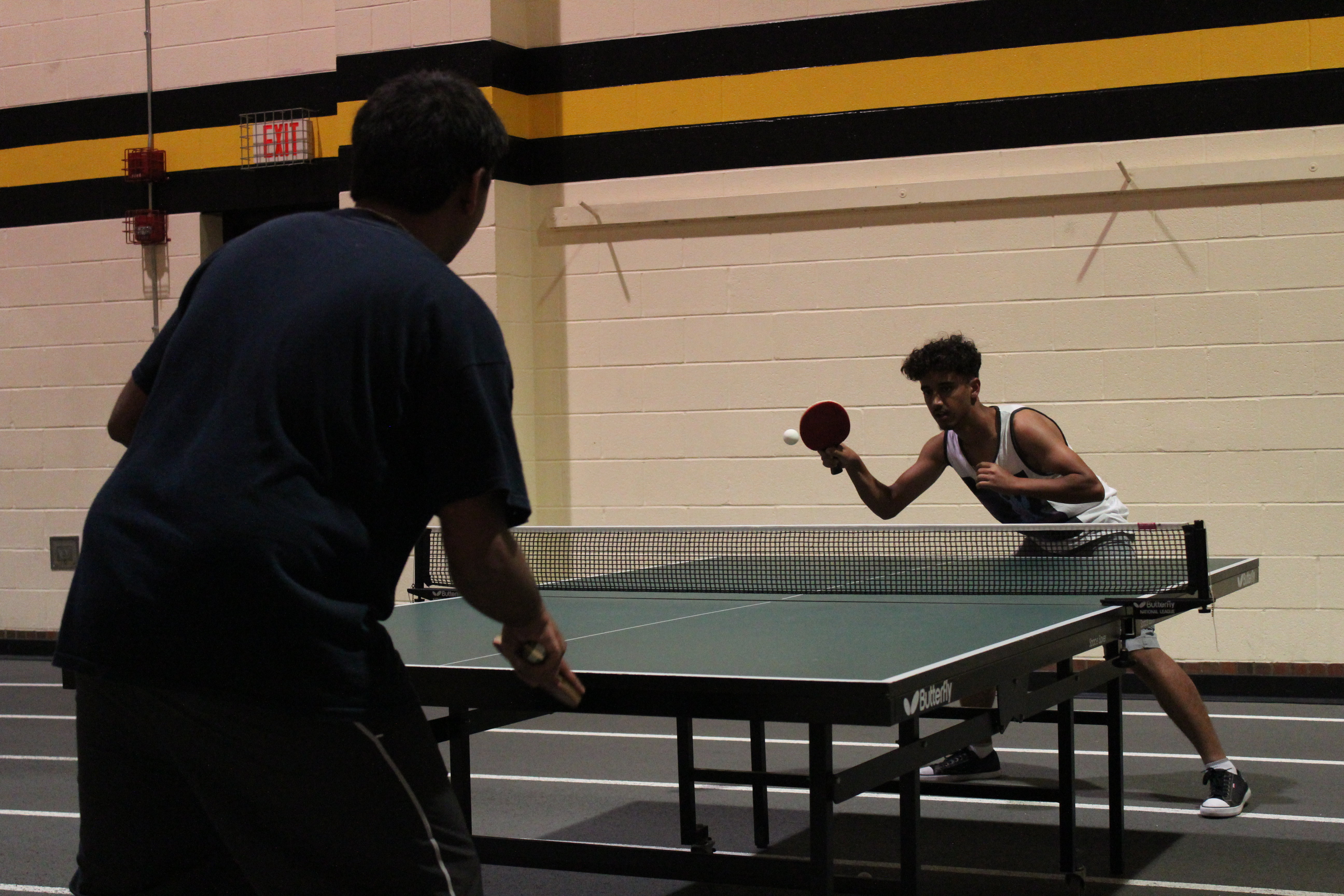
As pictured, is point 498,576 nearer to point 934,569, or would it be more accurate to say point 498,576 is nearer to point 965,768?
point 934,569

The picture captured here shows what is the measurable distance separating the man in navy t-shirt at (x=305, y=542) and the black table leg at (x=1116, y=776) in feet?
8.25

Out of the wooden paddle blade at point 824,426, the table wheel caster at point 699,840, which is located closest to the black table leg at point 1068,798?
the table wheel caster at point 699,840

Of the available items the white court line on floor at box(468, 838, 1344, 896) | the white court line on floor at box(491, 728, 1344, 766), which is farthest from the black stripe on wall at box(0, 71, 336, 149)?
the white court line on floor at box(468, 838, 1344, 896)

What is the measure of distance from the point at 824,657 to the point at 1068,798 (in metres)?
1.42

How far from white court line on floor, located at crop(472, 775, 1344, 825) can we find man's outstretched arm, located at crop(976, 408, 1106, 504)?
864 millimetres

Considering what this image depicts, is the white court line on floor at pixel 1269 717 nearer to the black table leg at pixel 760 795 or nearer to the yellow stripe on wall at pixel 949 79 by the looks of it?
the black table leg at pixel 760 795

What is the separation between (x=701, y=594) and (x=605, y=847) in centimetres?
110

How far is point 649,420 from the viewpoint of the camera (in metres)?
7.22

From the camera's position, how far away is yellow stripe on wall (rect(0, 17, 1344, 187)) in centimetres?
627

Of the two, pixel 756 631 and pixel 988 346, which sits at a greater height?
pixel 988 346

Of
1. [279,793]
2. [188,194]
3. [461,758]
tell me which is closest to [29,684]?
[188,194]

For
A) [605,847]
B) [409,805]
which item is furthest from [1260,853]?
[409,805]

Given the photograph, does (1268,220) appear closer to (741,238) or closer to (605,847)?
(741,238)

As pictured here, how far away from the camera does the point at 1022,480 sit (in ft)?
13.8
